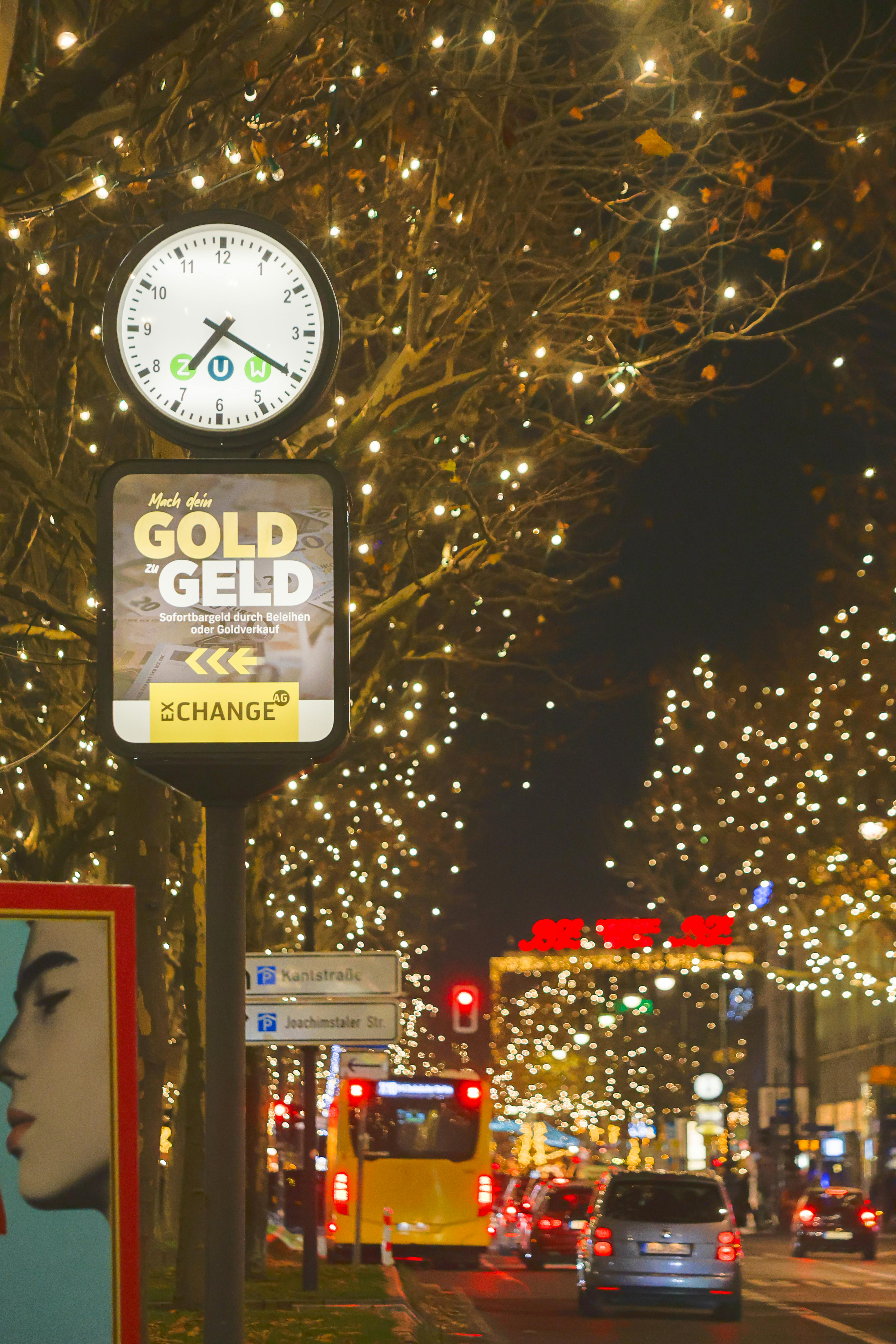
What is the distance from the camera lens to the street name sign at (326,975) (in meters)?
16.7

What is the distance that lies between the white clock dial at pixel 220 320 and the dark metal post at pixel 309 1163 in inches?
564

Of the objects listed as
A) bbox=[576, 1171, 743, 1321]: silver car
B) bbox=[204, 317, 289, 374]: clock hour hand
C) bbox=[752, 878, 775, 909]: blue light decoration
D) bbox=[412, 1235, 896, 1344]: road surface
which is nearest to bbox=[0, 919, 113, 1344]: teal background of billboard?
bbox=[204, 317, 289, 374]: clock hour hand

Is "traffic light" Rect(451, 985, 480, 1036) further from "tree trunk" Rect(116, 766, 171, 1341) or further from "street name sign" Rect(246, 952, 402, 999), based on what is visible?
"tree trunk" Rect(116, 766, 171, 1341)

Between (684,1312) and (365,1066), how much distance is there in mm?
4409

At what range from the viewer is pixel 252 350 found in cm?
621

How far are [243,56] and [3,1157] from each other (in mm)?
5442

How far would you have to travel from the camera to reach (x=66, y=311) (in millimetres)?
16281

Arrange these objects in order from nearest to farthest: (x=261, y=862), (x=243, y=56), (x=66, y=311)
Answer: (x=243, y=56) < (x=66, y=311) < (x=261, y=862)

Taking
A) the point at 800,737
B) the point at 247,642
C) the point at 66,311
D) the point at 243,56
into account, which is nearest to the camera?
the point at 247,642

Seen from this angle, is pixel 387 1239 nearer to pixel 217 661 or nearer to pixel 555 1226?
pixel 555 1226

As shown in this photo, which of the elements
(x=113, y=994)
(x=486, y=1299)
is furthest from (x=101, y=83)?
(x=486, y=1299)

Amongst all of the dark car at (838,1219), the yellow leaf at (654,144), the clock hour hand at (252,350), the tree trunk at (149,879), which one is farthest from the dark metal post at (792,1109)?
the clock hour hand at (252,350)

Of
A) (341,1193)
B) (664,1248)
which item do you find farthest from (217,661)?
(341,1193)

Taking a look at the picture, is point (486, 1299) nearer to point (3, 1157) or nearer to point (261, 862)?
point (261, 862)
